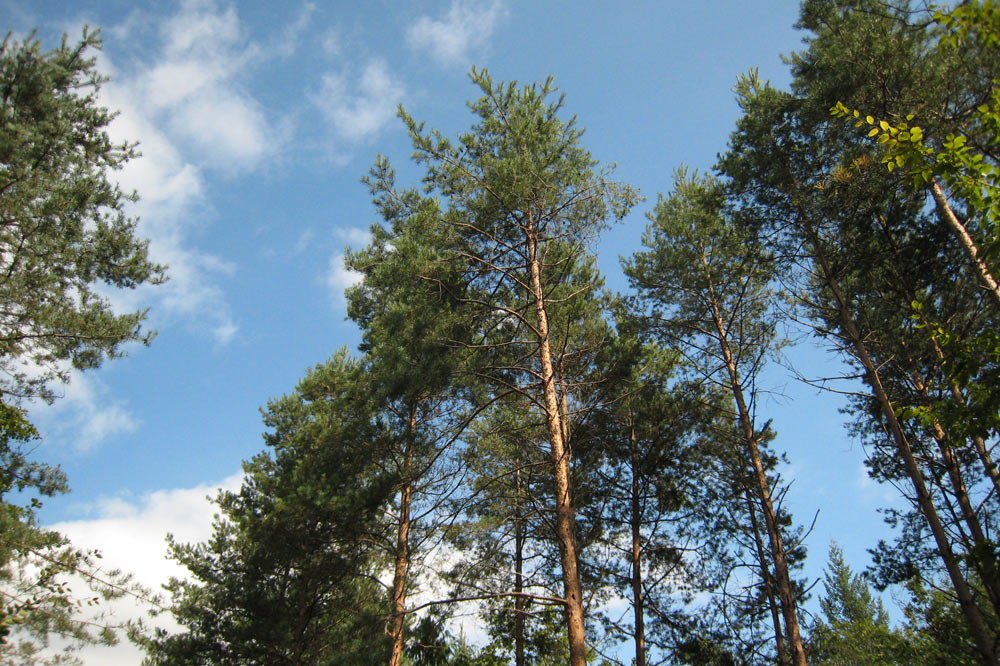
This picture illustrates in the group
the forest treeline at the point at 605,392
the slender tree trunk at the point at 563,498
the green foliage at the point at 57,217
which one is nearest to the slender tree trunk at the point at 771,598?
the forest treeline at the point at 605,392

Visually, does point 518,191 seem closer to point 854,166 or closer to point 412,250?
point 412,250

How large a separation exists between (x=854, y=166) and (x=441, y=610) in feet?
27.9

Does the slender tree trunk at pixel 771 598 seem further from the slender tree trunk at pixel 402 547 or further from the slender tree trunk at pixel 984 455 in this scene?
the slender tree trunk at pixel 402 547

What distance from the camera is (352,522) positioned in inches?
450

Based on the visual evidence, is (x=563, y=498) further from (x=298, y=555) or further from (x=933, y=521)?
(x=298, y=555)

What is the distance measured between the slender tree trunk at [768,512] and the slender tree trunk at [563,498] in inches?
102

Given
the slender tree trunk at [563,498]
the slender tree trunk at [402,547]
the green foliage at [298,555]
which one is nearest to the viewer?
the slender tree trunk at [563,498]

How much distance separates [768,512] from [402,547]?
22.8 feet

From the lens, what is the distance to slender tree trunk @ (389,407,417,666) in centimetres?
985

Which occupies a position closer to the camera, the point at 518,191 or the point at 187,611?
the point at 518,191

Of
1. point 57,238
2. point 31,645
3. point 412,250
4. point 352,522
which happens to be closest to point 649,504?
point 352,522

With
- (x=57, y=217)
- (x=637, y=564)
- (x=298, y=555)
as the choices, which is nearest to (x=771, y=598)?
(x=637, y=564)

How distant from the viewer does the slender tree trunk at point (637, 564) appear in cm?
1174

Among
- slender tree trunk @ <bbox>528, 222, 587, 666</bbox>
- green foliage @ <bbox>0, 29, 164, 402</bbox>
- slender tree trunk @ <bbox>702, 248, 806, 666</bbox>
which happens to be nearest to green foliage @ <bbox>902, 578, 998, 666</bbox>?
slender tree trunk @ <bbox>702, 248, 806, 666</bbox>
